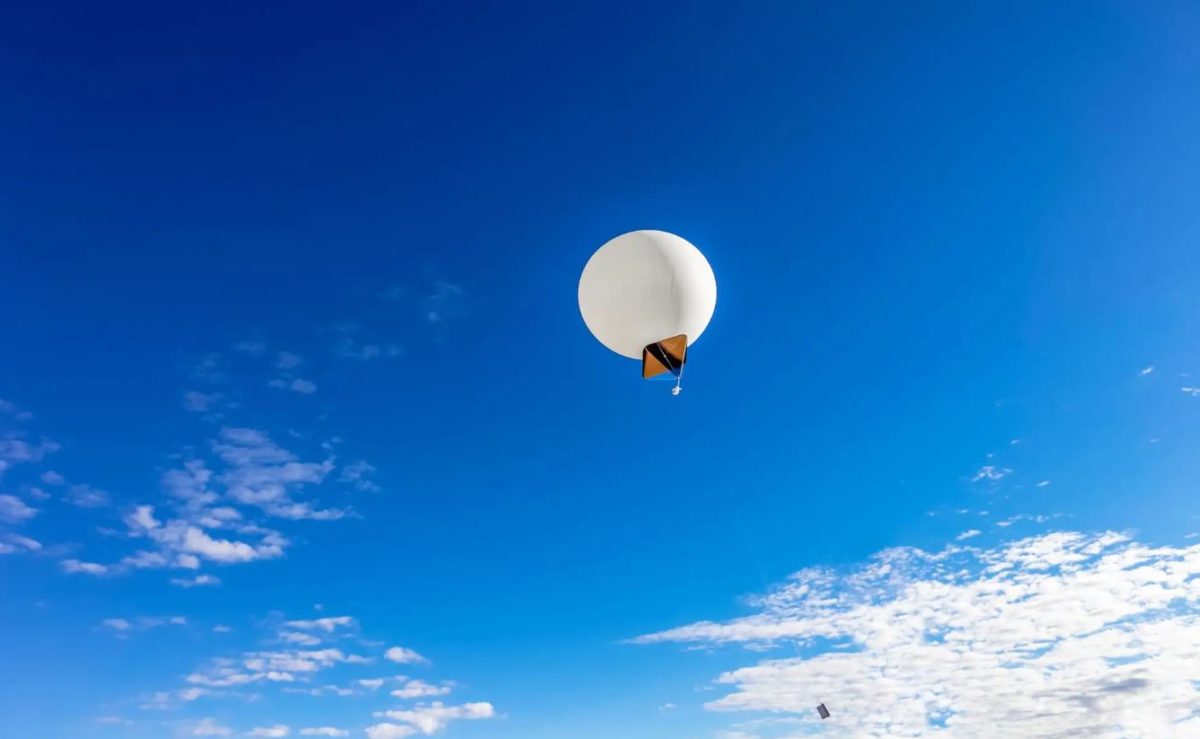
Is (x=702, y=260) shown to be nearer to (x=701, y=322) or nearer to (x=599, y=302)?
(x=701, y=322)

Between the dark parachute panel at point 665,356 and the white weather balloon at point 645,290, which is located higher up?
the white weather balloon at point 645,290

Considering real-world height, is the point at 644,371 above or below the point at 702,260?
below

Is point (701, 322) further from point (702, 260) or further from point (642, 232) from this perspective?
point (642, 232)

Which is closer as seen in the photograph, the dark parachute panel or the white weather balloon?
the white weather balloon

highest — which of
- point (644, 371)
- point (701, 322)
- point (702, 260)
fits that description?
point (702, 260)

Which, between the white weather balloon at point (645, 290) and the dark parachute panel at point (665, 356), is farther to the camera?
the dark parachute panel at point (665, 356)

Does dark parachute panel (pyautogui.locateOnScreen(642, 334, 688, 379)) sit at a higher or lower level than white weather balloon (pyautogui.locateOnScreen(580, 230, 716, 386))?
lower

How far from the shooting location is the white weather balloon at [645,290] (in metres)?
19.5

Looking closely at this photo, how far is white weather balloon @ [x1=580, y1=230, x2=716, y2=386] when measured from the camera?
64.0 ft

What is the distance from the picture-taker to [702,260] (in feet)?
68.1

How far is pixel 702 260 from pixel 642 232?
199 centimetres

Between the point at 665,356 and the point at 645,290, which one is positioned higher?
the point at 645,290

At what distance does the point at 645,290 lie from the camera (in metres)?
19.4

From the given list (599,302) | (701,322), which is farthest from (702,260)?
(599,302)
